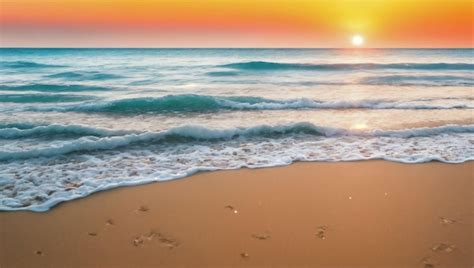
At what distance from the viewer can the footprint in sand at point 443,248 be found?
4.01 metres

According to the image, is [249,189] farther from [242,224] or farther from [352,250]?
[352,250]

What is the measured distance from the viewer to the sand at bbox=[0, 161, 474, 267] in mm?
3916

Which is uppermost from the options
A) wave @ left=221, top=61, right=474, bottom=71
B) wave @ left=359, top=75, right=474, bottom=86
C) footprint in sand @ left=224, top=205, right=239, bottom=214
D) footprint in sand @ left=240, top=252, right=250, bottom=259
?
wave @ left=221, top=61, right=474, bottom=71

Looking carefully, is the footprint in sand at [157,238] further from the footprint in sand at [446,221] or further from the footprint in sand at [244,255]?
the footprint in sand at [446,221]

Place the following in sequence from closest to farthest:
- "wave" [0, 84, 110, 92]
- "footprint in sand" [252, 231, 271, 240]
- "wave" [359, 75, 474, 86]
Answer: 1. "footprint in sand" [252, 231, 271, 240]
2. "wave" [0, 84, 110, 92]
3. "wave" [359, 75, 474, 86]

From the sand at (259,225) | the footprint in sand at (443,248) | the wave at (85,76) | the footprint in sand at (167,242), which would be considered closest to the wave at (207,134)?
the sand at (259,225)

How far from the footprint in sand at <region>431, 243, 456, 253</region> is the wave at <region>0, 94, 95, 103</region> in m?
14.2

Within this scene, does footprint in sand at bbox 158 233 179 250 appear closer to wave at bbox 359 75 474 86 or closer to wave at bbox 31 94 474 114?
wave at bbox 31 94 474 114

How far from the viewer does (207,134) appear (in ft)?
28.9

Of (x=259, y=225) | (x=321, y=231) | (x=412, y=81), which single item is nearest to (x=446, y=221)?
(x=321, y=231)

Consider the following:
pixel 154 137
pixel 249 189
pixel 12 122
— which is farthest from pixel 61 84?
pixel 249 189

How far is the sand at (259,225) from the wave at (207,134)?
2.57 metres

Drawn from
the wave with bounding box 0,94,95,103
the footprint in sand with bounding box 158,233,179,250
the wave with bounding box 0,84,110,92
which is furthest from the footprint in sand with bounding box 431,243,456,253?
the wave with bounding box 0,84,110,92

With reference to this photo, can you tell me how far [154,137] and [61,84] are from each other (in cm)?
1407
